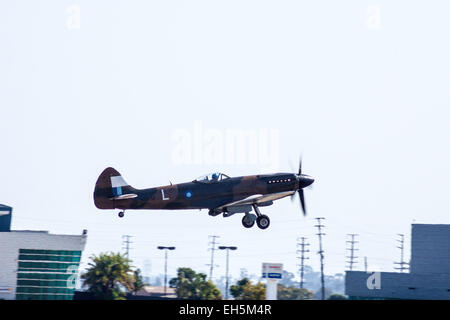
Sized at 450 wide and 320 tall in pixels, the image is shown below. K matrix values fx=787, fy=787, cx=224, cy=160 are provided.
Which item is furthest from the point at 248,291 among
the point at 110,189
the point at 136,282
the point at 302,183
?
the point at 110,189

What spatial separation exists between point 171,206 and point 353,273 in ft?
198

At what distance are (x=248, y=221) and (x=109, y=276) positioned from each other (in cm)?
4023

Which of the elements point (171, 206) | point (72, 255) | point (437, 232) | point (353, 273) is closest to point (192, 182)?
point (171, 206)

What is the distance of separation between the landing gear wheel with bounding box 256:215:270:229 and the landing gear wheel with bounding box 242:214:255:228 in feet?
1.74

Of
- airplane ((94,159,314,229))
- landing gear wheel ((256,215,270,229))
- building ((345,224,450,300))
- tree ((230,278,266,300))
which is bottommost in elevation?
tree ((230,278,266,300))

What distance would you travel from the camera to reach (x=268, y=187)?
55.6 metres

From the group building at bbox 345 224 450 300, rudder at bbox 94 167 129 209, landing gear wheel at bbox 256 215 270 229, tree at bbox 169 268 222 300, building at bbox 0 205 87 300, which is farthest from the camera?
tree at bbox 169 268 222 300

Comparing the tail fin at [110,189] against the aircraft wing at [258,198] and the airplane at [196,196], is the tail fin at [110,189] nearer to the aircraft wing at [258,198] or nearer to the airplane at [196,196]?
the airplane at [196,196]

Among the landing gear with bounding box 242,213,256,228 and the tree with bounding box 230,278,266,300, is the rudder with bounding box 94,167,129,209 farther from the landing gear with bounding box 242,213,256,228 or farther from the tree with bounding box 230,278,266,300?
the tree with bounding box 230,278,266,300

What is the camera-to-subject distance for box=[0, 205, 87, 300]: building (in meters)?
79.4

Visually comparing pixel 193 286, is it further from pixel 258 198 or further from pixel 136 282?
pixel 258 198

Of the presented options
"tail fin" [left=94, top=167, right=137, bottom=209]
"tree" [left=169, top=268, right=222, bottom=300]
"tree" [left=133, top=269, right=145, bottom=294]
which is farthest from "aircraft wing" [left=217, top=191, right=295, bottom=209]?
"tree" [left=169, top=268, right=222, bottom=300]

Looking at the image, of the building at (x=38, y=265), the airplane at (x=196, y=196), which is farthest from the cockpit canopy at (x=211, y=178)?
the building at (x=38, y=265)
